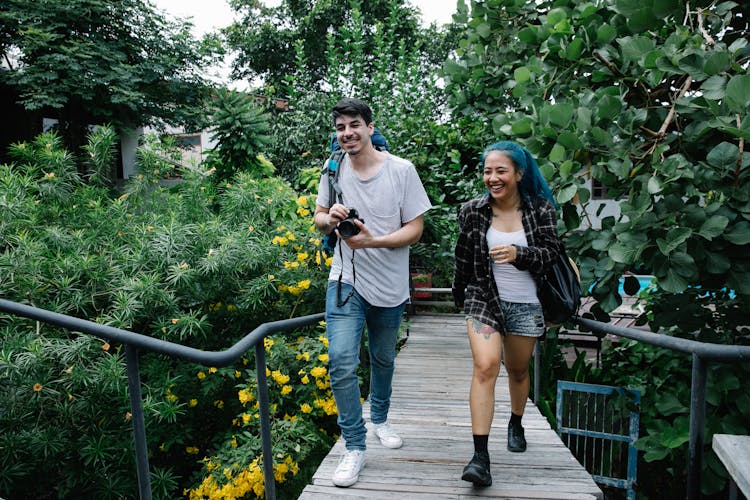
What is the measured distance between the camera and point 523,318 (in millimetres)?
2352

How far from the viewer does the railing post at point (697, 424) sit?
68.2 inches

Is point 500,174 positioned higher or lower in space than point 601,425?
higher

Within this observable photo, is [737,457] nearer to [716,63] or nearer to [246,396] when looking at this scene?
[716,63]

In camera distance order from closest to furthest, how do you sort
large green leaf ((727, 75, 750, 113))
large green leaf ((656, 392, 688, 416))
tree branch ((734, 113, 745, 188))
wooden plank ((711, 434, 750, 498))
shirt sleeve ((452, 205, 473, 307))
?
wooden plank ((711, 434, 750, 498)) < large green leaf ((727, 75, 750, 113)) < tree branch ((734, 113, 745, 188)) < shirt sleeve ((452, 205, 473, 307)) < large green leaf ((656, 392, 688, 416))

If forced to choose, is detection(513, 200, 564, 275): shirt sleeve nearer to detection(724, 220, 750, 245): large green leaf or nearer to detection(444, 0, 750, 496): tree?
detection(444, 0, 750, 496): tree

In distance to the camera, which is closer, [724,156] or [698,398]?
[698,398]

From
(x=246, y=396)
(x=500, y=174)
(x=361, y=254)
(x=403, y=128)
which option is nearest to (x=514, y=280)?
(x=500, y=174)

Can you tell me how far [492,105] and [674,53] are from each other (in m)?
1.72

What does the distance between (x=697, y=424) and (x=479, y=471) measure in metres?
0.89

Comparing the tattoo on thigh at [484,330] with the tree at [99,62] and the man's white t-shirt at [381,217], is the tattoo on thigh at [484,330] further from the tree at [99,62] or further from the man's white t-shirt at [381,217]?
the tree at [99,62]

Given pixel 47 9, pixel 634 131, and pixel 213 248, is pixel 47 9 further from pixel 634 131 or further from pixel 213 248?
pixel 634 131

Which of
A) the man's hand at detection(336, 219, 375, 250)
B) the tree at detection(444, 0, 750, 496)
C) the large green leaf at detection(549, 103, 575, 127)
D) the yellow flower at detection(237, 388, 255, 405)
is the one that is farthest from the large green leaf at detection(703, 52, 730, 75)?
the yellow flower at detection(237, 388, 255, 405)

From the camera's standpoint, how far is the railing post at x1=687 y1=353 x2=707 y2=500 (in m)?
1.73

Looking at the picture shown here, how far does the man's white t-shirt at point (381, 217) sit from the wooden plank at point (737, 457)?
1.41 m
